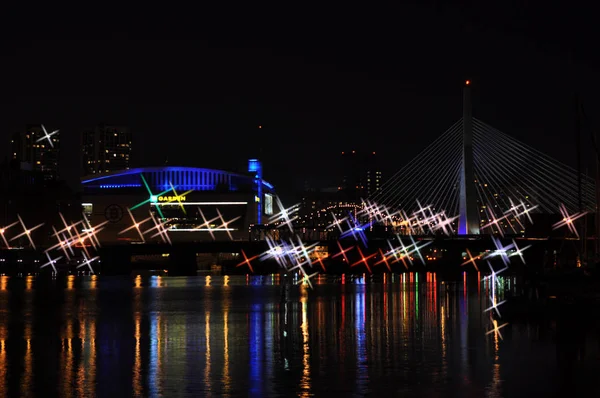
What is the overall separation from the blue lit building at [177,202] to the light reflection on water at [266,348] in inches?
2938

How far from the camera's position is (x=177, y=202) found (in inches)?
5325

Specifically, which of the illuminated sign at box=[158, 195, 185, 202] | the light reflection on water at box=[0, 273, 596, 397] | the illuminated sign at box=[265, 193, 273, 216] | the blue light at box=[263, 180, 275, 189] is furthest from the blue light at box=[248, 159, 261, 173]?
the light reflection on water at box=[0, 273, 596, 397]

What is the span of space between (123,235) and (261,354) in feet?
340

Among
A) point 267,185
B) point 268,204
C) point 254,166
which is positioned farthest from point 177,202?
point 267,185

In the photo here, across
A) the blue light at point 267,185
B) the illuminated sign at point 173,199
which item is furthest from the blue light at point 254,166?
the illuminated sign at point 173,199

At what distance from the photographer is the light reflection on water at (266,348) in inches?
971

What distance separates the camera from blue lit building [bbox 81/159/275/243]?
132750 mm

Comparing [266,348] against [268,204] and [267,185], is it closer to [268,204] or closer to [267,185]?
[268,204]

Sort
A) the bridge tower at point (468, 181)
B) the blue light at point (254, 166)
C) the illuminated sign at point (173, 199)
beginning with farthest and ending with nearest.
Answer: the blue light at point (254, 166), the illuminated sign at point (173, 199), the bridge tower at point (468, 181)

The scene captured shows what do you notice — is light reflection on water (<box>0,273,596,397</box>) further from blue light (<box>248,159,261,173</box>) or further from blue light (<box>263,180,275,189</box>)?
blue light (<box>263,180,275,189</box>)

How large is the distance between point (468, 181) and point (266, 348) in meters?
58.9

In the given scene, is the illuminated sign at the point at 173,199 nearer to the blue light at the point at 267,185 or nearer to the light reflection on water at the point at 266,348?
the blue light at the point at 267,185

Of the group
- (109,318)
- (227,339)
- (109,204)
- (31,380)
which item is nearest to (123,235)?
(109,204)

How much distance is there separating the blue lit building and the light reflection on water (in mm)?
74636
